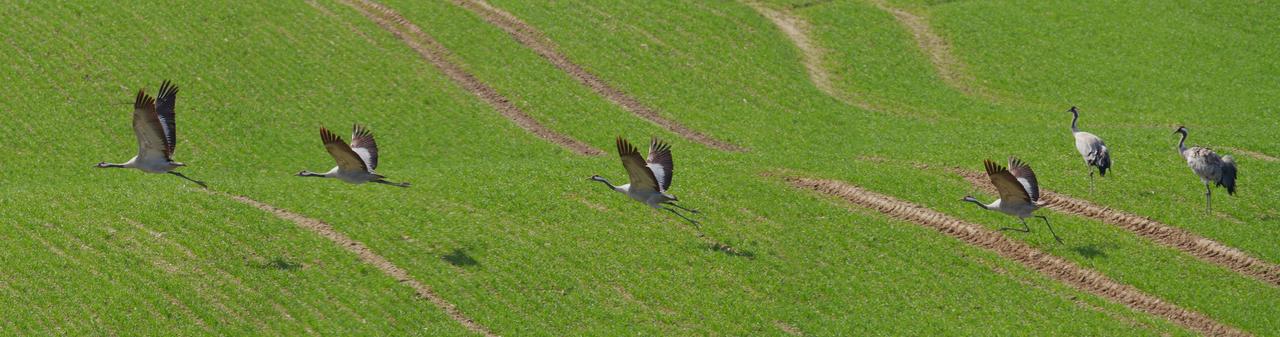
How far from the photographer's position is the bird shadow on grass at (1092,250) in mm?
37156

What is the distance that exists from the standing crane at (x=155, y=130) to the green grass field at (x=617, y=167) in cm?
188


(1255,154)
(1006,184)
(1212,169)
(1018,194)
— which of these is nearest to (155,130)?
(1006,184)

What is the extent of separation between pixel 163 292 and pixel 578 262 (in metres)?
10.9

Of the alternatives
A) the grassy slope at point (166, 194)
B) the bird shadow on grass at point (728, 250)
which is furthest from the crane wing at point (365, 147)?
the bird shadow on grass at point (728, 250)

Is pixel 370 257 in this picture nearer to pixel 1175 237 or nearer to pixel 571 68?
pixel 571 68

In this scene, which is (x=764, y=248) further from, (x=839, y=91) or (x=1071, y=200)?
(x=839, y=91)

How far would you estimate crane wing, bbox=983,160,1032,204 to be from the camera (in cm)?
3422

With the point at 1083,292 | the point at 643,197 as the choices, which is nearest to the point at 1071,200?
the point at 1083,292

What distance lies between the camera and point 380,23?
200 feet

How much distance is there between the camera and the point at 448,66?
57.4m

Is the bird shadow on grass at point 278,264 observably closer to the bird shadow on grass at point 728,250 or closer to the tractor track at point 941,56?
the bird shadow on grass at point 728,250

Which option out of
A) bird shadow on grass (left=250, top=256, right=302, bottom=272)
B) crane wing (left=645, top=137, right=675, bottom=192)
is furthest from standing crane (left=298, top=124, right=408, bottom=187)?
crane wing (left=645, top=137, right=675, bottom=192)

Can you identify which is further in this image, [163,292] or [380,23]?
[380,23]

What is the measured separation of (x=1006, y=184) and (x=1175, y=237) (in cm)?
672
